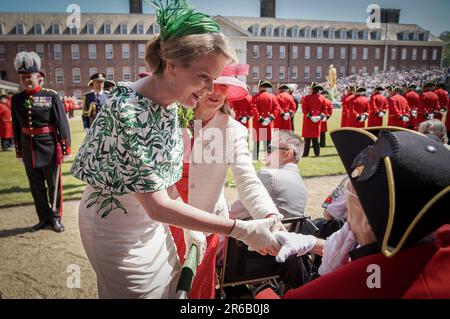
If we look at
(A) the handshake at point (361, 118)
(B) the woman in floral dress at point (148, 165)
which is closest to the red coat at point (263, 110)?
(A) the handshake at point (361, 118)

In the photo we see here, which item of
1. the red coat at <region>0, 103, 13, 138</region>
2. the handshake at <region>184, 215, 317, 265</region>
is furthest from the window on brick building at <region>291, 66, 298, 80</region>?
the handshake at <region>184, 215, 317, 265</region>

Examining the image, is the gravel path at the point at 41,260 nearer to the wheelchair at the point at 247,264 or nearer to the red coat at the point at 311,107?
the wheelchair at the point at 247,264

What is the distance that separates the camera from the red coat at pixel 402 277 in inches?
38.1

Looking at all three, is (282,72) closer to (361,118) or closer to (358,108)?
(358,108)

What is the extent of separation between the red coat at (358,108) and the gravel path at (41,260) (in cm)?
717

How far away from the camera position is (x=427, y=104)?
1228cm

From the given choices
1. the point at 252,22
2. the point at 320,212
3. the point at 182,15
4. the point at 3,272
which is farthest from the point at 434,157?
the point at 252,22

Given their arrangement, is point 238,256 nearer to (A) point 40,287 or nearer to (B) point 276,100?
(A) point 40,287

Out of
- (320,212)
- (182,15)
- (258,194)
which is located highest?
(182,15)

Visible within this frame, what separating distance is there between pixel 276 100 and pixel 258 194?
30.1ft

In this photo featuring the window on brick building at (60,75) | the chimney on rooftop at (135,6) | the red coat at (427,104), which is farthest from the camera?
the window on brick building at (60,75)

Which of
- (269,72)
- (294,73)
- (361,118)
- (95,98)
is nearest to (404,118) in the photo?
(361,118)

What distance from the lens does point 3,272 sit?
3479mm

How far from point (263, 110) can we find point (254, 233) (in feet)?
Result: 30.7
